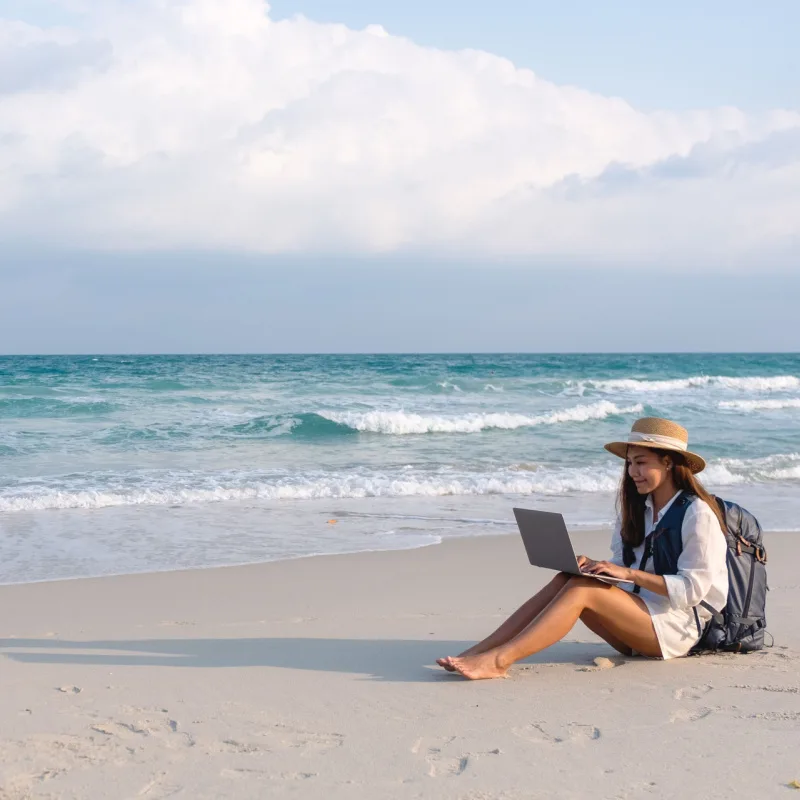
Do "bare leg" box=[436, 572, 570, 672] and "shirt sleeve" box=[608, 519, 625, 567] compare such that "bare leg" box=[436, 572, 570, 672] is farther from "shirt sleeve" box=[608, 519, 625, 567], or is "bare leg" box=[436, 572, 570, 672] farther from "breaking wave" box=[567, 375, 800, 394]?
"breaking wave" box=[567, 375, 800, 394]

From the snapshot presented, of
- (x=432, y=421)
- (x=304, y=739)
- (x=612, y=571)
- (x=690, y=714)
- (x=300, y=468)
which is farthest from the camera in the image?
(x=432, y=421)

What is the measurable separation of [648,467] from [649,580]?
490 mm

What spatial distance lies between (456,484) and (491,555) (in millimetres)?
3873

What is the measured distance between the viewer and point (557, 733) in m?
3.43

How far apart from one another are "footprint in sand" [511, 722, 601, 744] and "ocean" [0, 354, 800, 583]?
410cm

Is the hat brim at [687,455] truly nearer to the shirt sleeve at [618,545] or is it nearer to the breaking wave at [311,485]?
the shirt sleeve at [618,545]

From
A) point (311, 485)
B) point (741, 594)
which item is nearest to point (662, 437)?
point (741, 594)

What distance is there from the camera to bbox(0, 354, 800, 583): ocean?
26.6ft

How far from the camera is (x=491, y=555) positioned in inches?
288

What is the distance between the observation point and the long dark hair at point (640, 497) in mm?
4117

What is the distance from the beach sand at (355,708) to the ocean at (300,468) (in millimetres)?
2006

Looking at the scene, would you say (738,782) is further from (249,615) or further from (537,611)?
(249,615)

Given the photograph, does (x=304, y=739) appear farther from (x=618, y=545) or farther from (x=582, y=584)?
(x=618, y=545)

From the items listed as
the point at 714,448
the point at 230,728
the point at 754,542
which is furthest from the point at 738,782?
the point at 714,448
